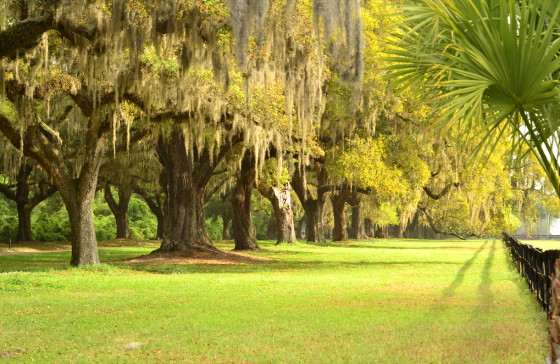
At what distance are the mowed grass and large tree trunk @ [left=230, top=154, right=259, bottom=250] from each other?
609 inches

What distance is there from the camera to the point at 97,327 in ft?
32.5

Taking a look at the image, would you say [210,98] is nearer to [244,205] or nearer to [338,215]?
[244,205]

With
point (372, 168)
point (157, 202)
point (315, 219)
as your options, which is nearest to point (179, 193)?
point (372, 168)

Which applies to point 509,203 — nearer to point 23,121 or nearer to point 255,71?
point 255,71

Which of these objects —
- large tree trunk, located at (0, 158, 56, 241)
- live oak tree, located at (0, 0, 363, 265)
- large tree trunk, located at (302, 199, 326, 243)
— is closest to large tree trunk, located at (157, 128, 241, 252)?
live oak tree, located at (0, 0, 363, 265)

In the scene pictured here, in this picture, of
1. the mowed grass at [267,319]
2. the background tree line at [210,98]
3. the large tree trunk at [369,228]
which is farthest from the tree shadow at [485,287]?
the large tree trunk at [369,228]

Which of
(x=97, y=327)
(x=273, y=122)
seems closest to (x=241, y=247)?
(x=273, y=122)

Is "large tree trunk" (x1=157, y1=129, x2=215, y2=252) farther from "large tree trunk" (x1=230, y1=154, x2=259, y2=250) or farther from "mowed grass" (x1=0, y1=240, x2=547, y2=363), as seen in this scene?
"mowed grass" (x1=0, y1=240, x2=547, y2=363)

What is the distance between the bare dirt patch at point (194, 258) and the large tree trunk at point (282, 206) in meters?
11.4

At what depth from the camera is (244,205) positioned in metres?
34.8

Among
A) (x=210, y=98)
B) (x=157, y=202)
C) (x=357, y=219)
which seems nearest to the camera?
(x=210, y=98)

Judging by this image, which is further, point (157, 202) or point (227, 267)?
point (157, 202)

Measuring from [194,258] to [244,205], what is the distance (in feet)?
27.9

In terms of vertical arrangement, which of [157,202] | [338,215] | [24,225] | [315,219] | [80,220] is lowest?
[24,225]
